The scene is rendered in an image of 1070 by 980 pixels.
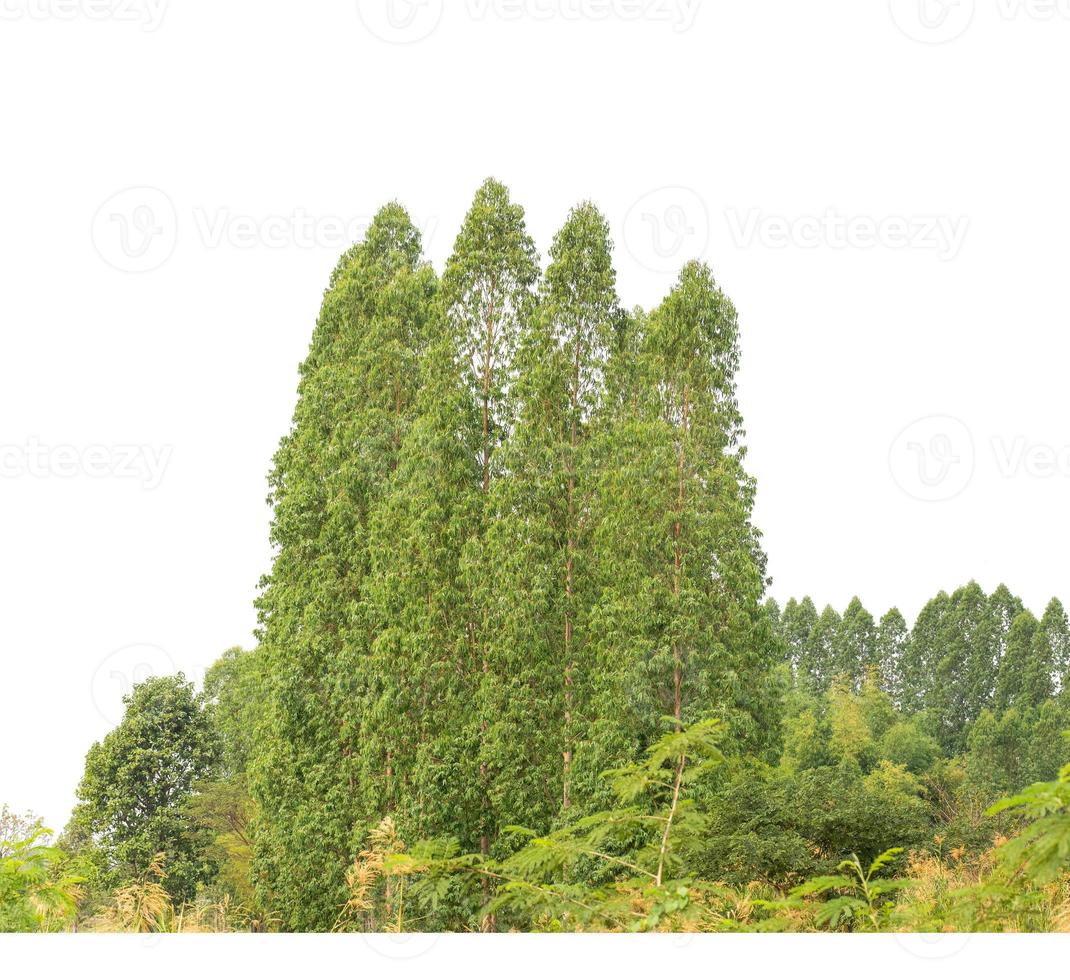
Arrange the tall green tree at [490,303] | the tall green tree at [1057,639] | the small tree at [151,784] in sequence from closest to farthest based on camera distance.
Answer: the tall green tree at [490,303], the small tree at [151,784], the tall green tree at [1057,639]

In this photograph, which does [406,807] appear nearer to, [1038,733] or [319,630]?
[319,630]

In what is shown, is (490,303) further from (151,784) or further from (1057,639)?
(1057,639)

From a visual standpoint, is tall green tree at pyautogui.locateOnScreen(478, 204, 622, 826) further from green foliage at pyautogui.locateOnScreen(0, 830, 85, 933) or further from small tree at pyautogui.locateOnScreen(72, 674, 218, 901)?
small tree at pyautogui.locateOnScreen(72, 674, 218, 901)

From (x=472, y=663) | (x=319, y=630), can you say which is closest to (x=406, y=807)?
(x=472, y=663)

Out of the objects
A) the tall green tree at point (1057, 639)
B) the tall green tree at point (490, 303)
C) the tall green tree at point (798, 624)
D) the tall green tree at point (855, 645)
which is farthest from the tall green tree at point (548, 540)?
the tall green tree at point (798, 624)

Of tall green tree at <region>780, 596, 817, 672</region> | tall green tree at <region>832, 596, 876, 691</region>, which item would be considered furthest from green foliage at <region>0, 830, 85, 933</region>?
tall green tree at <region>780, 596, 817, 672</region>

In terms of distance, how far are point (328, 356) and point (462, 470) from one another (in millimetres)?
4130

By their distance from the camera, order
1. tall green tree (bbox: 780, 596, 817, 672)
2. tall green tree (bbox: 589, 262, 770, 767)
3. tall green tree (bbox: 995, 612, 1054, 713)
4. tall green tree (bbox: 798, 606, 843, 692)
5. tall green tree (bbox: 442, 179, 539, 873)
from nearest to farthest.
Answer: tall green tree (bbox: 589, 262, 770, 767) → tall green tree (bbox: 442, 179, 539, 873) → tall green tree (bbox: 995, 612, 1054, 713) → tall green tree (bbox: 798, 606, 843, 692) → tall green tree (bbox: 780, 596, 817, 672)

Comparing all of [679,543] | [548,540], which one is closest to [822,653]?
[679,543]

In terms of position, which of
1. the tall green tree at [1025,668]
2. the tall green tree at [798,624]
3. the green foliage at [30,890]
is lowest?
the green foliage at [30,890]

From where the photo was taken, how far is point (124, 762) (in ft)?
76.2

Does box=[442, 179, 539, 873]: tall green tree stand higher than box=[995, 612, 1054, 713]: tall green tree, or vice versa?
box=[442, 179, 539, 873]: tall green tree

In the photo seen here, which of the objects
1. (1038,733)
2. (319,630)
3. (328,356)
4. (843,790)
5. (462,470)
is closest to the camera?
(843,790)

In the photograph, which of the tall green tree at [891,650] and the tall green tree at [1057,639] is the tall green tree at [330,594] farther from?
the tall green tree at [891,650]
